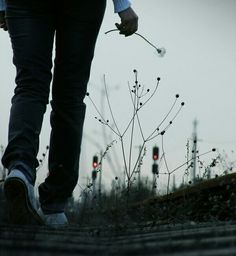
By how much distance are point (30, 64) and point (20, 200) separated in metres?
0.86

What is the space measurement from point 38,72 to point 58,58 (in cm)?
25

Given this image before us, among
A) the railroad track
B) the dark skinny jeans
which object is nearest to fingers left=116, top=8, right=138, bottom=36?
the dark skinny jeans

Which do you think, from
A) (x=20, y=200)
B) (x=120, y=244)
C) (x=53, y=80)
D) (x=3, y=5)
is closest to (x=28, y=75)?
(x=53, y=80)

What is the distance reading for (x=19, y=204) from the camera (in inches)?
125

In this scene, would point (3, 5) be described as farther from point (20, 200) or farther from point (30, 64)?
point (20, 200)

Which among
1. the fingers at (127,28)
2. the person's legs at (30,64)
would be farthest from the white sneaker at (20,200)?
the fingers at (127,28)

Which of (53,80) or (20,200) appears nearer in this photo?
(20,200)

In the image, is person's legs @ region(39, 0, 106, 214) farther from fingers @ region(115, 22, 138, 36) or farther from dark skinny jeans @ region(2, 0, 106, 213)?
fingers @ region(115, 22, 138, 36)

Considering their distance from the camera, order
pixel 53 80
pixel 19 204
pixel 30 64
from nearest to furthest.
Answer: pixel 19 204 → pixel 30 64 → pixel 53 80

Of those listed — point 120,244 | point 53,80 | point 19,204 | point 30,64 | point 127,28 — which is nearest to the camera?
point 120,244

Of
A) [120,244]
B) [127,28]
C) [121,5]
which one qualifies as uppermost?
[121,5]

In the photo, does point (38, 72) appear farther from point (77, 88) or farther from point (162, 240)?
point (162, 240)

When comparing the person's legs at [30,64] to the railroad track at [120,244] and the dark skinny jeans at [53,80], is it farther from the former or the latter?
the railroad track at [120,244]

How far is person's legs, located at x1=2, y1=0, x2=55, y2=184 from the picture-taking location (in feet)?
11.8
